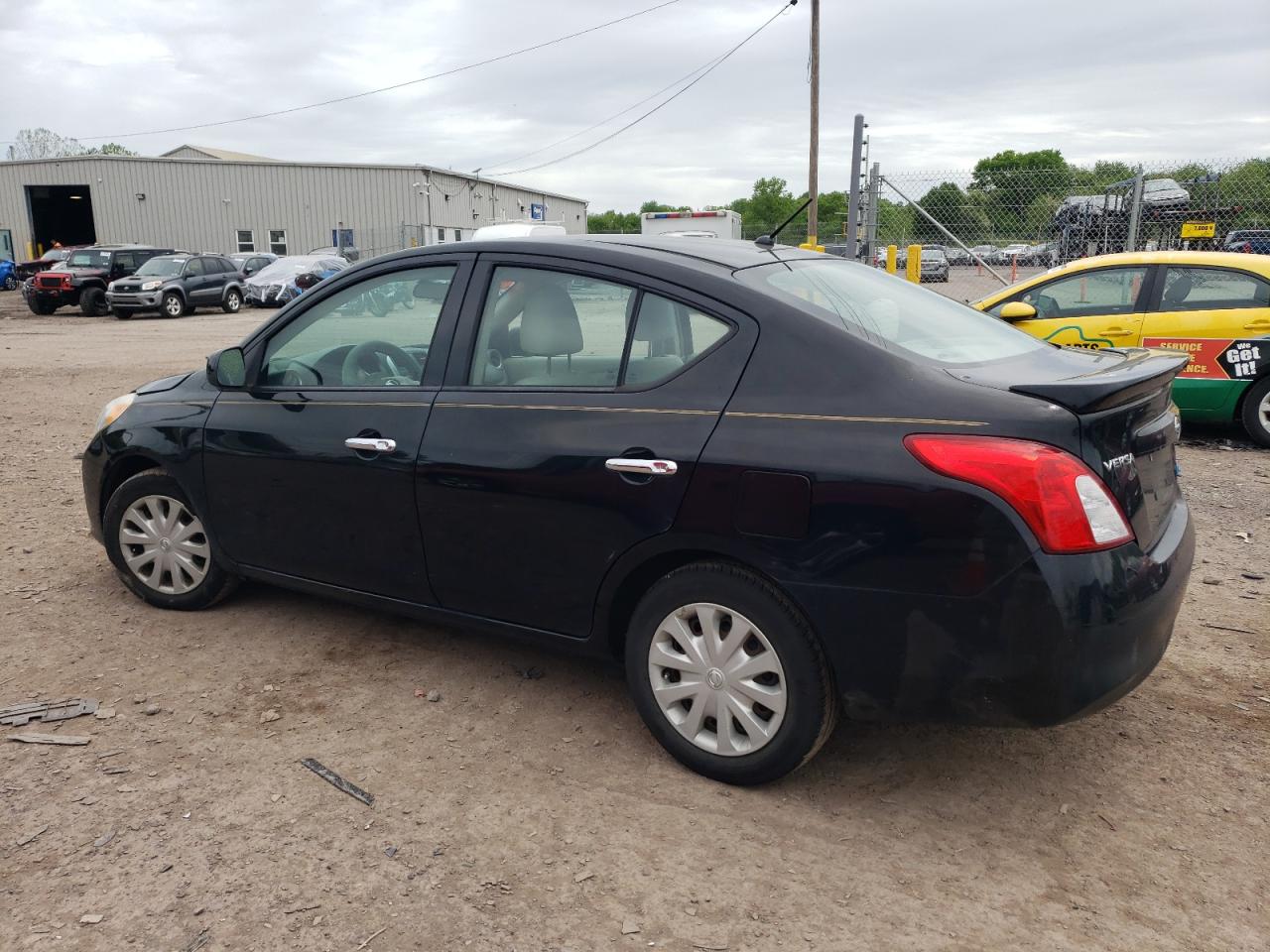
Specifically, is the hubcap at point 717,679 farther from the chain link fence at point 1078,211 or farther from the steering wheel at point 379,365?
the chain link fence at point 1078,211

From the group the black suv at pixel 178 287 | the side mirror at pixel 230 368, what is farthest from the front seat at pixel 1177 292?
the black suv at pixel 178 287

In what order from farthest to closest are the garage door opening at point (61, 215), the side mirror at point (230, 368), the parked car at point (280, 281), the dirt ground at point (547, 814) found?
the garage door opening at point (61, 215), the parked car at point (280, 281), the side mirror at point (230, 368), the dirt ground at point (547, 814)

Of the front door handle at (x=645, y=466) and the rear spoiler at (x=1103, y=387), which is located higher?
the rear spoiler at (x=1103, y=387)

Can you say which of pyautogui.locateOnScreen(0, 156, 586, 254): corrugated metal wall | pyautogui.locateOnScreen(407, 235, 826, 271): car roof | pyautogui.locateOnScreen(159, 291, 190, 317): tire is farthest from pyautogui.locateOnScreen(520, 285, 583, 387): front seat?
pyautogui.locateOnScreen(0, 156, 586, 254): corrugated metal wall

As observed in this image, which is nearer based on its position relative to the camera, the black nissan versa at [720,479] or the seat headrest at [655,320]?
the black nissan versa at [720,479]

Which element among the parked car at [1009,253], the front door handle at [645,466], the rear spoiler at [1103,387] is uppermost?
the parked car at [1009,253]

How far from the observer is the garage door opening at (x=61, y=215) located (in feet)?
154

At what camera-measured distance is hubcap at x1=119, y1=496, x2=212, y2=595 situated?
14.2 ft

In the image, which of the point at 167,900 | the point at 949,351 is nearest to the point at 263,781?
the point at 167,900

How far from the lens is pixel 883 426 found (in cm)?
263

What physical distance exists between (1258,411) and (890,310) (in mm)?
6074

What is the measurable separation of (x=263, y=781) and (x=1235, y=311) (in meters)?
7.75

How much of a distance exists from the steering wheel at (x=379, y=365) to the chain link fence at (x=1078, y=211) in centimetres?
955

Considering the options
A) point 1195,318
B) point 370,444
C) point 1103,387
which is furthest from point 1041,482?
point 1195,318
